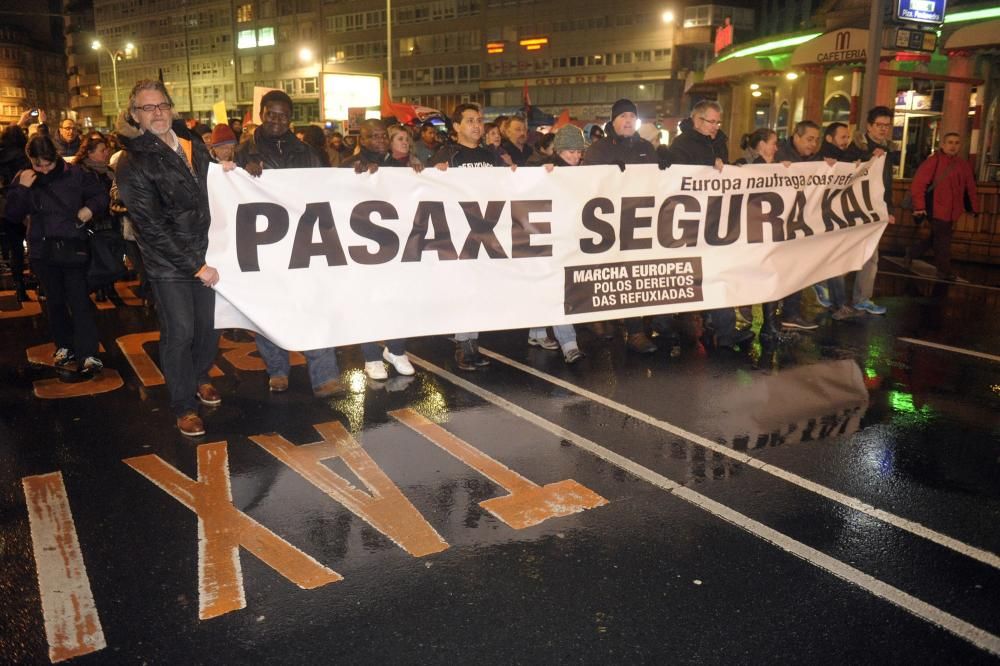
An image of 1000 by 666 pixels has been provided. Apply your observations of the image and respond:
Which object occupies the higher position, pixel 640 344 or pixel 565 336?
Answer: pixel 565 336

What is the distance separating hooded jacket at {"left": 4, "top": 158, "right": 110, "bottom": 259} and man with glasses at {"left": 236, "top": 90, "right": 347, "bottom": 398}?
5.32 feet

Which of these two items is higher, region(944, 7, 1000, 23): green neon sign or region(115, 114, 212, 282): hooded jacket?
region(944, 7, 1000, 23): green neon sign

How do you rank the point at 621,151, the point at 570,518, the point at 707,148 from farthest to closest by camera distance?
the point at 707,148 → the point at 621,151 → the point at 570,518

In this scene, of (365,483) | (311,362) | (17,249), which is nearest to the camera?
(365,483)

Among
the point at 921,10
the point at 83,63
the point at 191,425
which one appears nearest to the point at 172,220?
the point at 191,425

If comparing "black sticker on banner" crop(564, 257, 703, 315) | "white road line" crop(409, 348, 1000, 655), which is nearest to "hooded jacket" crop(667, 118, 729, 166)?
"black sticker on banner" crop(564, 257, 703, 315)

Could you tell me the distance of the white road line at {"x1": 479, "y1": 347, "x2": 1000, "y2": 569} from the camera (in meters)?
3.66

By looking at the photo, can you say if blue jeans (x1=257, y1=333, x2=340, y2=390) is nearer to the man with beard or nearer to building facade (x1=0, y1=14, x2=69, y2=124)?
the man with beard

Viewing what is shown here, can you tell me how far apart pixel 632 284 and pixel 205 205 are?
3400 millimetres

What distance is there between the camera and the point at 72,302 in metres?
6.49

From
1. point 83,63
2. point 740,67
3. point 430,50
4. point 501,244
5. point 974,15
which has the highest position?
point 83,63

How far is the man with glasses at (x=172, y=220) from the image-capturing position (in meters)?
4.83

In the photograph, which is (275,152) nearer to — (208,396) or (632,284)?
(208,396)

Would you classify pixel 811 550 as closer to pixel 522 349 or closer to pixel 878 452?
pixel 878 452
